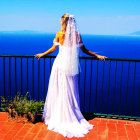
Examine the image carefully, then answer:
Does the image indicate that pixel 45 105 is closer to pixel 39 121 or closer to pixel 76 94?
pixel 39 121

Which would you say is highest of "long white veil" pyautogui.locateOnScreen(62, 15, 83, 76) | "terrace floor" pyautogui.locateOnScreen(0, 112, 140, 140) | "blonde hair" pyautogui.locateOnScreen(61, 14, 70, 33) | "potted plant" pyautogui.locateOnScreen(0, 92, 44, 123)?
"blonde hair" pyautogui.locateOnScreen(61, 14, 70, 33)

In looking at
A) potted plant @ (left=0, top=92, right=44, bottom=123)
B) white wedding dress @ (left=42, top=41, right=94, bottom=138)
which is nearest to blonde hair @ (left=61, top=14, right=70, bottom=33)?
white wedding dress @ (left=42, top=41, right=94, bottom=138)

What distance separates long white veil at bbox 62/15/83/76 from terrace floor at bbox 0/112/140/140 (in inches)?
40.6

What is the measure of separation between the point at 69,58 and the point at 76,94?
0.69 m

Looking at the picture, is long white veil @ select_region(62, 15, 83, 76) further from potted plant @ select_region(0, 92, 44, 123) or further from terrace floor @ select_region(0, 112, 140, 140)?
terrace floor @ select_region(0, 112, 140, 140)

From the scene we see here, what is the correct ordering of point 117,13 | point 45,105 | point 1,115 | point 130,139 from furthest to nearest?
point 117,13 < point 1,115 < point 45,105 < point 130,139

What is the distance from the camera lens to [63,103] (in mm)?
3615

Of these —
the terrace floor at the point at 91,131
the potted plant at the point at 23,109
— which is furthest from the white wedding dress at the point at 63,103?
the potted plant at the point at 23,109

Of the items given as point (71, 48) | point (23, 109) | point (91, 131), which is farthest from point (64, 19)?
point (91, 131)

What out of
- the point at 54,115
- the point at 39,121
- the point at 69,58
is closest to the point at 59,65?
the point at 69,58

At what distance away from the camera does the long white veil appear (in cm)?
334

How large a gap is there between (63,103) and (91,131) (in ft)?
2.16

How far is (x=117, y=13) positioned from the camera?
13338 cm

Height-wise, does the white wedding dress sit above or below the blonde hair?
below
